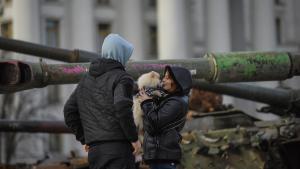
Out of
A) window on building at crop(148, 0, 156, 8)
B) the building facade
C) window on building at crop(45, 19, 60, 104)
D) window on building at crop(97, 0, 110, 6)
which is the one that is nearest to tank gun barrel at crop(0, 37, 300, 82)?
the building facade

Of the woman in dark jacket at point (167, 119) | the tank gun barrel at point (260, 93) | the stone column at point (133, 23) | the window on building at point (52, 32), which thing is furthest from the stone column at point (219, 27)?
the woman in dark jacket at point (167, 119)

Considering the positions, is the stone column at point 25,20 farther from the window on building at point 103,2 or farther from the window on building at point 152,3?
the window on building at point 152,3

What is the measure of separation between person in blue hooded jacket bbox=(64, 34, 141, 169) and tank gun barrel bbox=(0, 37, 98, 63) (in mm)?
2909

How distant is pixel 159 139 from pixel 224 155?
2.34 m

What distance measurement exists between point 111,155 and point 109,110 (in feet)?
1.10

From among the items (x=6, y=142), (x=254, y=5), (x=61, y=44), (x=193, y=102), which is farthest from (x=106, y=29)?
(x=193, y=102)

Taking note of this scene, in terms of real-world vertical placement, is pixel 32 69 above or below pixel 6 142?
above

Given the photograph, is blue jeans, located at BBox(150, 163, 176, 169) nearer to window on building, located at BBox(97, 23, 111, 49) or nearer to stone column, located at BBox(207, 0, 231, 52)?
stone column, located at BBox(207, 0, 231, 52)

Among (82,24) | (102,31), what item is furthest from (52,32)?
(102,31)

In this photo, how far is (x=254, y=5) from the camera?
53969mm

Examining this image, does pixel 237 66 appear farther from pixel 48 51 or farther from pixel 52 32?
pixel 52 32

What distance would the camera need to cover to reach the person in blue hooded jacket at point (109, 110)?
6328 mm

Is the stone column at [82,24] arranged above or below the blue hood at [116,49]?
above

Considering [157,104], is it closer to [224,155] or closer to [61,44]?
[224,155]
